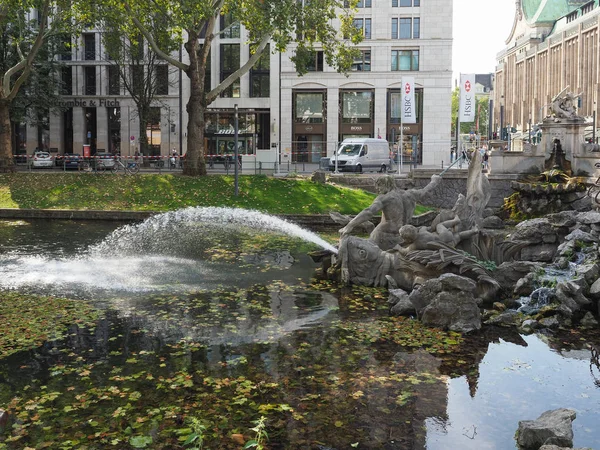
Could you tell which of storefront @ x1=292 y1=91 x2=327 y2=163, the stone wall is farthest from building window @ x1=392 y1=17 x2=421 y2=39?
the stone wall

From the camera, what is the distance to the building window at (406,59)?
Result: 2508 inches

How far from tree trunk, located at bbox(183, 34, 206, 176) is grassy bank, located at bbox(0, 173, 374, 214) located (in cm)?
118

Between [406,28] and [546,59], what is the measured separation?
5431 cm

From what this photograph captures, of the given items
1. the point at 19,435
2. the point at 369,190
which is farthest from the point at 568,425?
the point at 369,190

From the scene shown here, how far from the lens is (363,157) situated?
45750mm

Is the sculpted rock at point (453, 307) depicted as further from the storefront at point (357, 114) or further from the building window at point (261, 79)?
the building window at point (261, 79)

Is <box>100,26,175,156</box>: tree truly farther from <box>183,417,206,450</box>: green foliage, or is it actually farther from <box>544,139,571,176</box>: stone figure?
<box>183,417,206,450</box>: green foliage

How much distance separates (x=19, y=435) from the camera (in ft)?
26.5

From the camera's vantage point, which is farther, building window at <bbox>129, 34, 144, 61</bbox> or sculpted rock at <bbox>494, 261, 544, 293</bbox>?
building window at <bbox>129, 34, 144, 61</bbox>

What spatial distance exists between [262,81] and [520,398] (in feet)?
193

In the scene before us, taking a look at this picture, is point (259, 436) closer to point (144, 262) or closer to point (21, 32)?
point (144, 262)

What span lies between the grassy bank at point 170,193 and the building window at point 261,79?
29696mm

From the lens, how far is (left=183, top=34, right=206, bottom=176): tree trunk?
36.3m

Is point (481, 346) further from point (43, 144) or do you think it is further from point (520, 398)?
point (43, 144)
